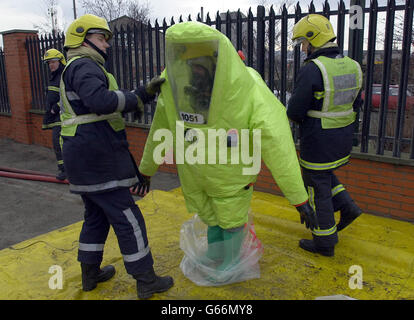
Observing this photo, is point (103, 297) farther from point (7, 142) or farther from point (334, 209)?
point (7, 142)

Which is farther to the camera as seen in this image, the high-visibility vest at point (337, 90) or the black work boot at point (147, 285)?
the high-visibility vest at point (337, 90)

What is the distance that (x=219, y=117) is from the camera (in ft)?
7.44

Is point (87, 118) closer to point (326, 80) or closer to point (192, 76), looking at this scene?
point (192, 76)

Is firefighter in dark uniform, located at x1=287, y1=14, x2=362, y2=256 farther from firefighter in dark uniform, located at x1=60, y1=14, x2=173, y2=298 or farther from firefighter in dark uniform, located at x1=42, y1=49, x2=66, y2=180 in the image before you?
firefighter in dark uniform, located at x1=42, y1=49, x2=66, y2=180

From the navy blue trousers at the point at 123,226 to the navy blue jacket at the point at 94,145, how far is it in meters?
0.08

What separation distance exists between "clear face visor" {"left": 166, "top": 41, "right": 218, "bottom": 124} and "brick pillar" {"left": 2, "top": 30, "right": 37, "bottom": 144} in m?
6.66

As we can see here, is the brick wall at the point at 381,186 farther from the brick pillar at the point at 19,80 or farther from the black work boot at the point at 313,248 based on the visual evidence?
the brick pillar at the point at 19,80

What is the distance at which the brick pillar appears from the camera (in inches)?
303

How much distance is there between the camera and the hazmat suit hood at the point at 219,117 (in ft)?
7.11

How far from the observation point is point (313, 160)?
303 centimetres

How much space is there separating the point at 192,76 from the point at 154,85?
304 mm

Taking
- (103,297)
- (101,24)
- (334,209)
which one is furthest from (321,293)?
(101,24)

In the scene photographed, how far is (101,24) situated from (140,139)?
368 cm

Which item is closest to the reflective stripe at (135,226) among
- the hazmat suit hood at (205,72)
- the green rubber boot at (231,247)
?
the green rubber boot at (231,247)
